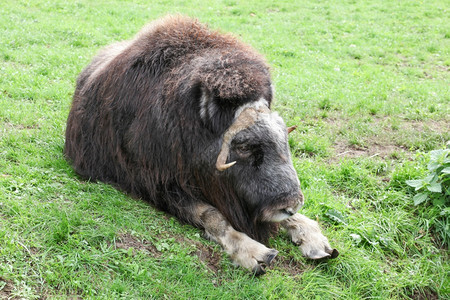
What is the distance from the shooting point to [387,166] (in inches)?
181

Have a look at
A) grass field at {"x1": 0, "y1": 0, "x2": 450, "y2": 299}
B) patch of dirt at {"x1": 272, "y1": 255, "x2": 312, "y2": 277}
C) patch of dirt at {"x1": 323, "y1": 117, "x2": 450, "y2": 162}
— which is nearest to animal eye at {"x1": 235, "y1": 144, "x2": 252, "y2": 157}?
grass field at {"x1": 0, "y1": 0, "x2": 450, "y2": 299}

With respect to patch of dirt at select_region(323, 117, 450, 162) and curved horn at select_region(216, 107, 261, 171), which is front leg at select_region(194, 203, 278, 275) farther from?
patch of dirt at select_region(323, 117, 450, 162)

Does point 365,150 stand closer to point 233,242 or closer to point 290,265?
point 290,265

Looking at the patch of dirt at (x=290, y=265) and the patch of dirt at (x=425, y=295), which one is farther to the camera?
the patch of dirt at (x=425, y=295)

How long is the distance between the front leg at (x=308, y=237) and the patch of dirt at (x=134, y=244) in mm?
1064

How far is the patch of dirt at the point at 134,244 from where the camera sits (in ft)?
9.84

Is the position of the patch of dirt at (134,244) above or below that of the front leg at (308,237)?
above

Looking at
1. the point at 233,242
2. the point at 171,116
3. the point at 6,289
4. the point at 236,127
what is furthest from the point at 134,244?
the point at 236,127

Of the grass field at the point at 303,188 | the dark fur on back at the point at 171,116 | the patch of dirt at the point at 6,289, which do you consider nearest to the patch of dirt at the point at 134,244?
the grass field at the point at 303,188

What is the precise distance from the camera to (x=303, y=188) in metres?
4.19

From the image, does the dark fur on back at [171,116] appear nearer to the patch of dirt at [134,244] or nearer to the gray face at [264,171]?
the gray face at [264,171]

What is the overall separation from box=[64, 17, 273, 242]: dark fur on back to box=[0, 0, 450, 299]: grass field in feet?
0.71

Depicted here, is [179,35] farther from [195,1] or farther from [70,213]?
[195,1]

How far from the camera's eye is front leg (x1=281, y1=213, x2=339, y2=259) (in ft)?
10.9
